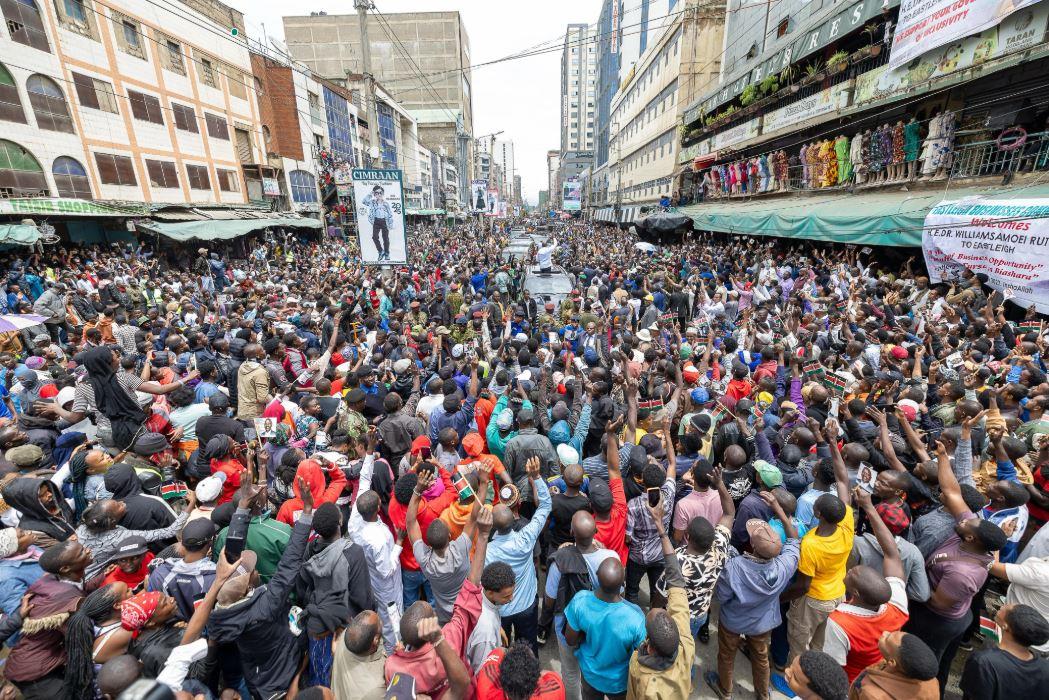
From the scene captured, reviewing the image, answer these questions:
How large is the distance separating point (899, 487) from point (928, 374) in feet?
12.0

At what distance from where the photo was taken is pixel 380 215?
37.2ft

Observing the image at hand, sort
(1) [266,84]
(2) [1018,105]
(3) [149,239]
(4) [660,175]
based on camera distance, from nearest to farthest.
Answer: (2) [1018,105], (3) [149,239], (1) [266,84], (4) [660,175]

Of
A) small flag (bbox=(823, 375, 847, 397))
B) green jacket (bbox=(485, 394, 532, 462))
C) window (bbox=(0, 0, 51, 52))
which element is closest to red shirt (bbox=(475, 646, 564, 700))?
green jacket (bbox=(485, 394, 532, 462))

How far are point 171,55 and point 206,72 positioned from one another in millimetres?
2047

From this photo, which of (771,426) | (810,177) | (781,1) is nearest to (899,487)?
(771,426)

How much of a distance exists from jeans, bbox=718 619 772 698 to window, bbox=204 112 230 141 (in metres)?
31.6

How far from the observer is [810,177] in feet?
55.2

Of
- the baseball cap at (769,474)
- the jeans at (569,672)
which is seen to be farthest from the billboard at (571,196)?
the jeans at (569,672)

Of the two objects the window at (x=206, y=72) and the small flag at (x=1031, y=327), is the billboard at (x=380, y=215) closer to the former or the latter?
the small flag at (x=1031, y=327)

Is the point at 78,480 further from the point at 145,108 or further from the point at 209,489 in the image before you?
the point at 145,108

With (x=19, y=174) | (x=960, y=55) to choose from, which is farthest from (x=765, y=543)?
(x=19, y=174)

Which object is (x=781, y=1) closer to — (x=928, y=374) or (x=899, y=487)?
(x=928, y=374)

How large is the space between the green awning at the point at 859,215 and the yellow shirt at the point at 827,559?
363 inches

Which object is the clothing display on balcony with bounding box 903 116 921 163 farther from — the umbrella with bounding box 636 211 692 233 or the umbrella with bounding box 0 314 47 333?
the umbrella with bounding box 0 314 47 333
